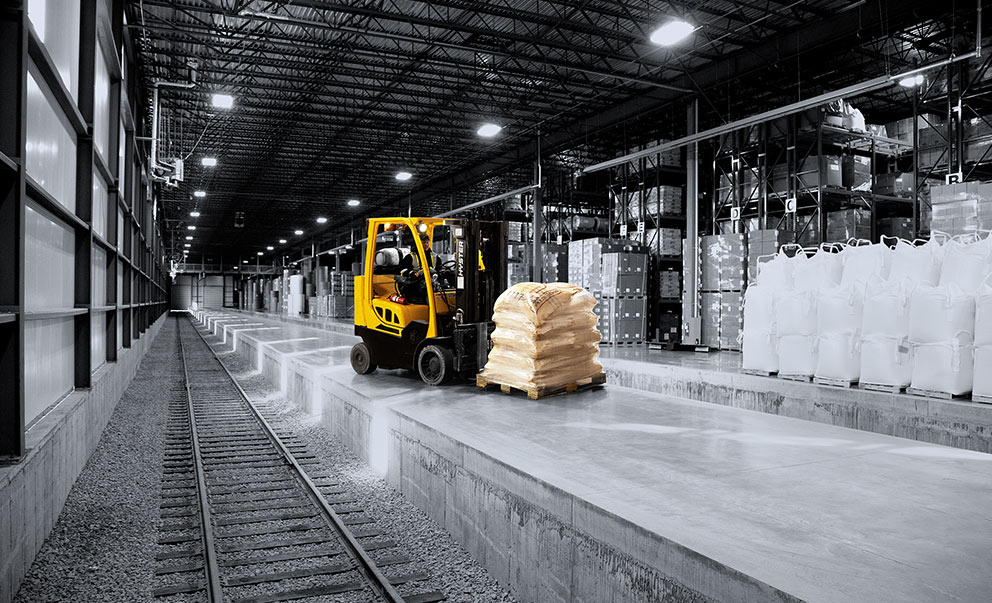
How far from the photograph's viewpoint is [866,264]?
26.3 ft

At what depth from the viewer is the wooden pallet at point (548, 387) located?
7703mm

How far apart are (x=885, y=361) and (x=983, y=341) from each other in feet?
3.72

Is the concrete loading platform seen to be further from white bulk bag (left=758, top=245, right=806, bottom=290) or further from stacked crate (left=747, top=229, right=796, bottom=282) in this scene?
stacked crate (left=747, top=229, right=796, bottom=282)

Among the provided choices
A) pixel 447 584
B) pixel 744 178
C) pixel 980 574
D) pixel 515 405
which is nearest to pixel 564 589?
pixel 447 584

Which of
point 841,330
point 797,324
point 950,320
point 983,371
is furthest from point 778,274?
point 983,371

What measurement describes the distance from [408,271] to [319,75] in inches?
388

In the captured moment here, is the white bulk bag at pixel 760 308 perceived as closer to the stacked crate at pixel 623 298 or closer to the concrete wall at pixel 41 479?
the stacked crate at pixel 623 298

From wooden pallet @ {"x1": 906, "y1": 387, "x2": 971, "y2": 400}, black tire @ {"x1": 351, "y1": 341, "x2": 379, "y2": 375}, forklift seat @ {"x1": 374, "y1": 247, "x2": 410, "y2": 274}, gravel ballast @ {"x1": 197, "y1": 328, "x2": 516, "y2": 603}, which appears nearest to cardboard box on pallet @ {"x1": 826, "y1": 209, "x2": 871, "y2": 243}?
wooden pallet @ {"x1": 906, "y1": 387, "x2": 971, "y2": 400}

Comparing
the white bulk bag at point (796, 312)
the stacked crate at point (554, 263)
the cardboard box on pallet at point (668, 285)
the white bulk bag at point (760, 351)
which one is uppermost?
the stacked crate at point (554, 263)

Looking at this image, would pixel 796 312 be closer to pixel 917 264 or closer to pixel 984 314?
pixel 917 264

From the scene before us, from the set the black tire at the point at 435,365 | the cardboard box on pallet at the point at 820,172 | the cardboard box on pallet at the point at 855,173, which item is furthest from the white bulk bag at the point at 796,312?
the cardboard box on pallet at the point at 855,173

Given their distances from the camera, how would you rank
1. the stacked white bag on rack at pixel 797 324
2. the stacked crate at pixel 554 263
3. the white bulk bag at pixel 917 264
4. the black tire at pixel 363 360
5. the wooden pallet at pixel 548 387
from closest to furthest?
1. the white bulk bag at pixel 917 264
2. the wooden pallet at pixel 548 387
3. the stacked white bag on rack at pixel 797 324
4. the black tire at pixel 363 360
5. the stacked crate at pixel 554 263

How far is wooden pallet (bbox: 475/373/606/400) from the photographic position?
770 cm

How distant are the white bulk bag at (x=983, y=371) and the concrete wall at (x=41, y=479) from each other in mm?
8206
